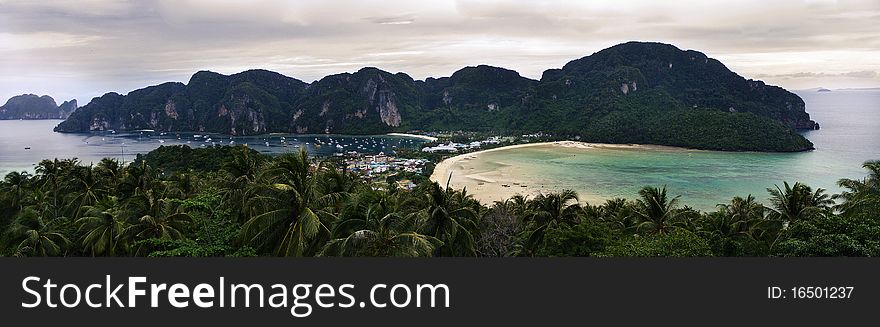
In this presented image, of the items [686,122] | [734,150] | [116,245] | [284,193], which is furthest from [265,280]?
[686,122]

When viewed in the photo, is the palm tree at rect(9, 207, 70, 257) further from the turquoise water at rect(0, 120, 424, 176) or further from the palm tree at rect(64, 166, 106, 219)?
the turquoise water at rect(0, 120, 424, 176)

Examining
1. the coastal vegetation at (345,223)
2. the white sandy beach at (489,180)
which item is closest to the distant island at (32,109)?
the white sandy beach at (489,180)

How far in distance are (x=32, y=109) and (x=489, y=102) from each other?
135393 millimetres

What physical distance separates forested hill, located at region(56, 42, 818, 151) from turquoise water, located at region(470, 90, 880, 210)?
1226 cm

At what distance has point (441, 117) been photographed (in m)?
114

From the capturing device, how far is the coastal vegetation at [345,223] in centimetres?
598

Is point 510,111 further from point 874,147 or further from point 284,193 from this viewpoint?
point 284,193

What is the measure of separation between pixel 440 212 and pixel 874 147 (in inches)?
2686

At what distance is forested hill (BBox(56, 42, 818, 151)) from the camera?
88.8m

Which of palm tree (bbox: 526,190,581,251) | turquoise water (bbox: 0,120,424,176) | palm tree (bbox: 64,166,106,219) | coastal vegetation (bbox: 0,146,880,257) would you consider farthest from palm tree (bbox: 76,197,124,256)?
palm tree (bbox: 526,190,581,251)

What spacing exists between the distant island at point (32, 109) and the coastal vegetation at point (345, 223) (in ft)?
574

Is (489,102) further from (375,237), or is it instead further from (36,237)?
(375,237)

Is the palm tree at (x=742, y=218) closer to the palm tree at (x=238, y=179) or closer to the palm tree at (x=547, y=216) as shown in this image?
the palm tree at (x=547, y=216)

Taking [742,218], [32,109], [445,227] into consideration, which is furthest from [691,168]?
[32,109]
